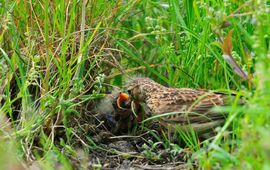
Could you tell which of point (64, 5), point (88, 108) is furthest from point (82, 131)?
point (64, 5)

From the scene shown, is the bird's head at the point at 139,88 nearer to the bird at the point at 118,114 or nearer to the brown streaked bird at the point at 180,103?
the brown streaked bird at the point at 180,103

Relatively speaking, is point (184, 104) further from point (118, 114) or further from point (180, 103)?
point (118, 114)

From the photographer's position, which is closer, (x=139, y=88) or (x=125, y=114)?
(x=125, y=114)

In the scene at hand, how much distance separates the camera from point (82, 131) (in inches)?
256

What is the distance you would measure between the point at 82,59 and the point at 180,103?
0.88 metres

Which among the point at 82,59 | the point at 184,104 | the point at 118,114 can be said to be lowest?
the point at 118,114

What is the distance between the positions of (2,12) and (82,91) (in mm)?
1063

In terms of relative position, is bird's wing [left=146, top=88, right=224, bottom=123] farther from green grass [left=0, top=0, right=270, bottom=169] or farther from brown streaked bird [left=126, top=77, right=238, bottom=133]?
green grass [left=0, top=0, right=270, bottom=169]

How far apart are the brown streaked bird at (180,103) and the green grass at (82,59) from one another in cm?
14

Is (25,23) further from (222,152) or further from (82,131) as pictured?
(222,152)

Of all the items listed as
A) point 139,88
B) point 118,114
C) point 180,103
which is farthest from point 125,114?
point 180,103

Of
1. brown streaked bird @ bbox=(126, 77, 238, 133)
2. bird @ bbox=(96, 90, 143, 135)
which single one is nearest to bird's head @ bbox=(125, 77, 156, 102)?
brown streaked bird @ bbox=(126, 77, 238, 133)

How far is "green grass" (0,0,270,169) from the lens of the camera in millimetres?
6008

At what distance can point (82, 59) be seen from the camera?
21.1 ft
